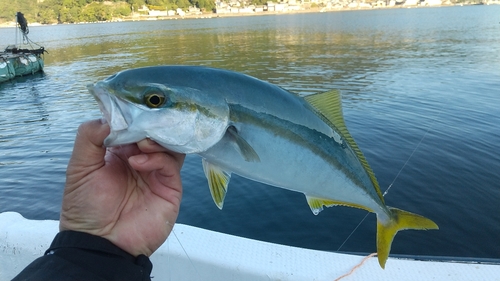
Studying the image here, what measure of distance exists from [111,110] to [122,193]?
0.94m

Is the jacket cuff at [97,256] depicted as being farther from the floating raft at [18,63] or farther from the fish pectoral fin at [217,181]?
the floating raft at [18,63]

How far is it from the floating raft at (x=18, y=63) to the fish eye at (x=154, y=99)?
1315 inches

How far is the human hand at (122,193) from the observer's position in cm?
237

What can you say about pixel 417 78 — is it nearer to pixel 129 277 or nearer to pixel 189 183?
pixel 189 183

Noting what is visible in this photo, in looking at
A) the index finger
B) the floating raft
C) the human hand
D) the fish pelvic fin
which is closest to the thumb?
the human hand

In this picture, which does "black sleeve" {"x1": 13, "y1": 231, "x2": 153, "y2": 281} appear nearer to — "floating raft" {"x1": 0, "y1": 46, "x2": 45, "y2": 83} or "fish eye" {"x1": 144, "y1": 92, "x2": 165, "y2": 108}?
"fish eye" {"x1": 144, "y1": 92, "x2": 165, "y2": 108}

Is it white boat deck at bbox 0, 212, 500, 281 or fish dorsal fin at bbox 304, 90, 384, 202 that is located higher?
fish dorsal fin at bbox 304, 90, 384, 202

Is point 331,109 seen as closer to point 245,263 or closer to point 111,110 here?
point 111,110

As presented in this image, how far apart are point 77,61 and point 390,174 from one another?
133 ft

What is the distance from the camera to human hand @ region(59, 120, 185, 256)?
2371 mm

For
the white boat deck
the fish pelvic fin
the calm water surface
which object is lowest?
the calm water surface

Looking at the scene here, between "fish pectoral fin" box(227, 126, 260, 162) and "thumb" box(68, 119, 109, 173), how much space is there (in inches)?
32.7

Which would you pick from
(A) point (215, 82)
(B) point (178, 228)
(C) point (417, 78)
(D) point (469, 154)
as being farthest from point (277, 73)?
(A) point (215, 82)

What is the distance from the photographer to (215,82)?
7.72ft
